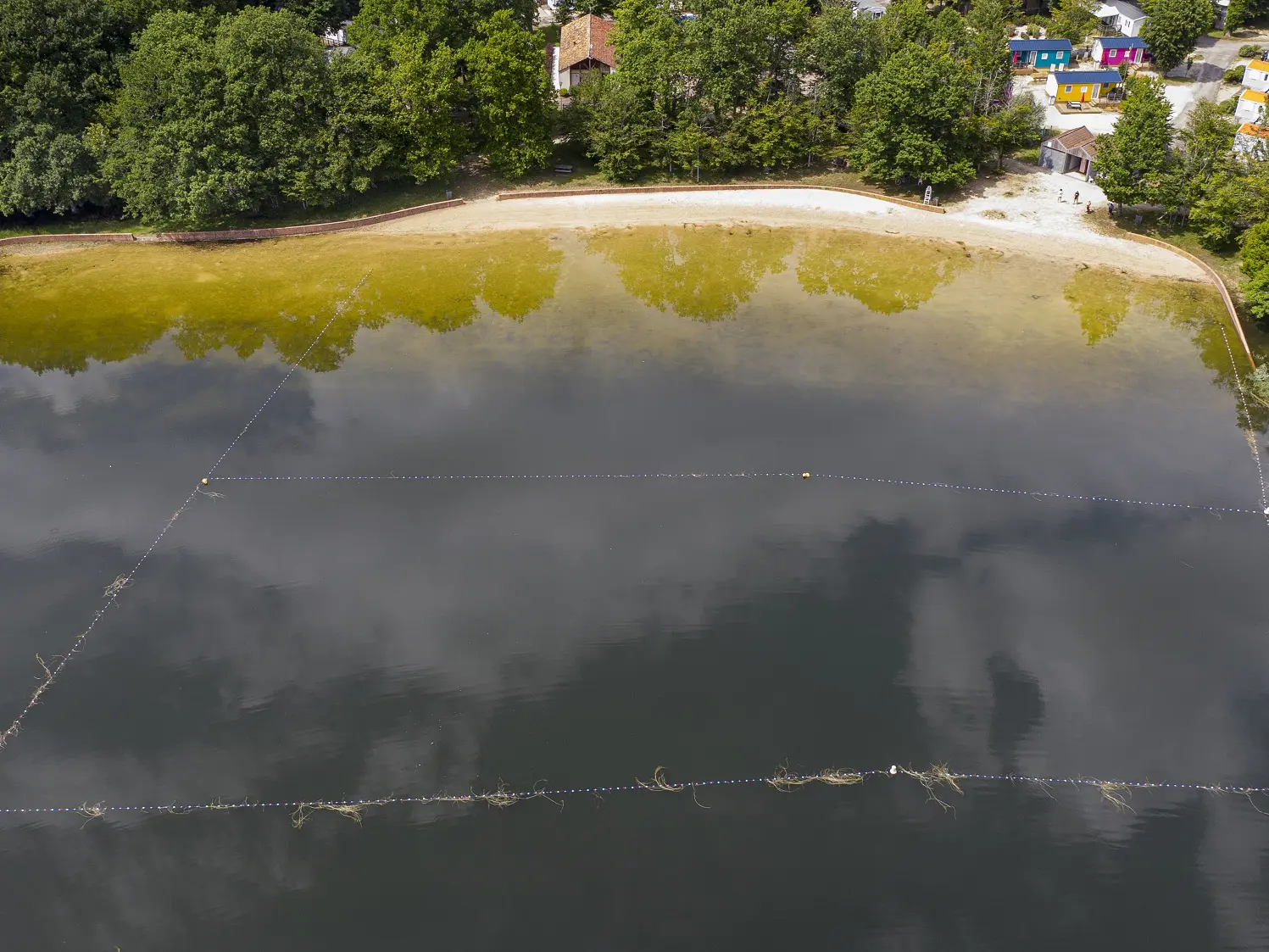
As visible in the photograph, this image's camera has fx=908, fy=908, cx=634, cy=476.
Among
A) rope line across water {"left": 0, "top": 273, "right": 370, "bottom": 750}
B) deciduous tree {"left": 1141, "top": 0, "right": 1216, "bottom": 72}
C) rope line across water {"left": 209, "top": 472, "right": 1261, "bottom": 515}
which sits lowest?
rope line across water {"left": 0, "top": 273, "right": 370, "bottom": 750}

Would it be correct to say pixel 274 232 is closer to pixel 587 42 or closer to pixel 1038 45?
pixel 587 42

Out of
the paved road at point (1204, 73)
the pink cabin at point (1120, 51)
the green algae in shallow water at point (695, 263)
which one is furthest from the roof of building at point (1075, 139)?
the pink cabin at point (1120, 51)

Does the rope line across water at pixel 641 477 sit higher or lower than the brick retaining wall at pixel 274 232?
lower

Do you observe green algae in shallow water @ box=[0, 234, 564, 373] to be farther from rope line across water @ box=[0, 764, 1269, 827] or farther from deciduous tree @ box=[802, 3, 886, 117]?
rope line across water @ box=[0, 764, 1269, 827]

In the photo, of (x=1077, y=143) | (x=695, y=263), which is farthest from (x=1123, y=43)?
(x=695, y=263)

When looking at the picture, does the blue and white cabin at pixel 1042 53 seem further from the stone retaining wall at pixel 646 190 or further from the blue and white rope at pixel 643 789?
the blue and white rope at pixel 643 789

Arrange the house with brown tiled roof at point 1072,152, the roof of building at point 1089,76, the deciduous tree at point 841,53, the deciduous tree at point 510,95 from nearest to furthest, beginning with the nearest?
the deciduous tree at point 510,95, the house with brown tiled roof at point 1072,152, the deciduous tree at point 841,53, the roof of building at point 1089,76

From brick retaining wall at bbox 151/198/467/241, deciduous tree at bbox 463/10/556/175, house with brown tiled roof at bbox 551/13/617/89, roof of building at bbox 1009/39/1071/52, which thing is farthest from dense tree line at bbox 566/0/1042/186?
brick retaining wall at bbox 151/198/467/241
